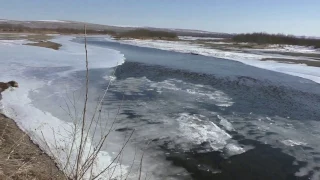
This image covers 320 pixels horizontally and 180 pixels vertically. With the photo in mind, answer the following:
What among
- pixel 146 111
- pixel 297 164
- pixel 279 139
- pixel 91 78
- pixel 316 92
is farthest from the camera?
pixel 91 78

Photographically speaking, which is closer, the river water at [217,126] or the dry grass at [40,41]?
the river water at [217,126]

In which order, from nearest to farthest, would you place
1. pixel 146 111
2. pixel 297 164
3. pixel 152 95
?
pixel 297 164 < pixel 146 111 < pixel 152 95

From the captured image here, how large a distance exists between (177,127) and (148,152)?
6.04 ft

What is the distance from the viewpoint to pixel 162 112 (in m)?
9.41

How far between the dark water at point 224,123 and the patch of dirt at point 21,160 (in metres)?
2.06

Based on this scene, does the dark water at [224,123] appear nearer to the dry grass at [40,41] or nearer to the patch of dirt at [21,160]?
the patch of dirt at [21,160]

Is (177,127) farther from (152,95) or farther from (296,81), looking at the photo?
(296,81)

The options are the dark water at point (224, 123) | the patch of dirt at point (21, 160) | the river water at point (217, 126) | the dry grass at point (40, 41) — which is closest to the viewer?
the patch of dirt at point (21, 160)

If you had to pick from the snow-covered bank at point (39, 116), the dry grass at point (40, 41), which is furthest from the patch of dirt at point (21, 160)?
the dry grass at point (40, 41)

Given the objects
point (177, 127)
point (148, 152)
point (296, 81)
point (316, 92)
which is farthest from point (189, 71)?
point (148, 152)

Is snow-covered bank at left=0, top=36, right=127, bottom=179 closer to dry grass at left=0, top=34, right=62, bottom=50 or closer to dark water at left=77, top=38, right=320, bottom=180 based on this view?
dark water at left=77, top=38, right=320, bottom=180

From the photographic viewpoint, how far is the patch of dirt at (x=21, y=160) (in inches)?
112

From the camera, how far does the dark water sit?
6.16 meters

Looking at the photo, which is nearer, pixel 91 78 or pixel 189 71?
pixel 91 78
